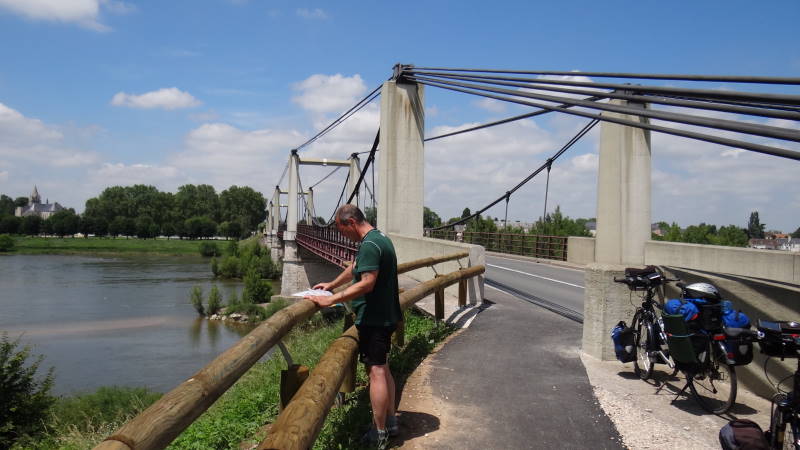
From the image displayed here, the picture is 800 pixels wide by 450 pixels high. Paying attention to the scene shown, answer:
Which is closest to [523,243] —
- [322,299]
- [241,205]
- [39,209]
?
[322,299]

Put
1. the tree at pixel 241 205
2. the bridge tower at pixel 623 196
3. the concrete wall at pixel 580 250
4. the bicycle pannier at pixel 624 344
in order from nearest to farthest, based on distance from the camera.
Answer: the bicycle pannier at pixel 624 344, the bridge tower at pixel 623 196, the concrete wall at pixel 580 250, the tree at pixel 241 205

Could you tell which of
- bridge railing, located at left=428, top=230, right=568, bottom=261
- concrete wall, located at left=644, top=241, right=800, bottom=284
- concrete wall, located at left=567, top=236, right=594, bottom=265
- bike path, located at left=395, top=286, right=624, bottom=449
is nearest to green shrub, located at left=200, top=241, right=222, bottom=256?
bridge railing, located at left=428, top=230, right=568, bottom=261

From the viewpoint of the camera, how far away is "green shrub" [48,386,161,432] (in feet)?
45.1

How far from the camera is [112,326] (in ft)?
102

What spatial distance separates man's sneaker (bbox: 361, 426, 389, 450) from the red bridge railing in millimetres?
13766

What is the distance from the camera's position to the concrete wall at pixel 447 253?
362 inches

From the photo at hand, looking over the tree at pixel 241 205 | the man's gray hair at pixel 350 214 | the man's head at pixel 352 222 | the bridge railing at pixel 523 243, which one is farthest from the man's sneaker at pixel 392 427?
the tree at pixel 241 205

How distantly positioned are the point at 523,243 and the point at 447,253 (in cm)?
1520

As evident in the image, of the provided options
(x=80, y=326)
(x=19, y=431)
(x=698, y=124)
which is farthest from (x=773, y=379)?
(x=80, y=326)

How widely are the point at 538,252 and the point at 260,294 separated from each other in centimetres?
2569

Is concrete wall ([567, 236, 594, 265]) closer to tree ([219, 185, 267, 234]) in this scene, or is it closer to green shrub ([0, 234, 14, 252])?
green shrub ([0, 234, 14, 252])

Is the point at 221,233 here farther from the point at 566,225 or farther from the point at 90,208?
the point at 566,225

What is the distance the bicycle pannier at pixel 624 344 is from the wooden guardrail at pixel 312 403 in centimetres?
254

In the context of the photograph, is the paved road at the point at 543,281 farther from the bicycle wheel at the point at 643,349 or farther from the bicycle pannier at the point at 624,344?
the bicycle pannier at the point at 624,344
